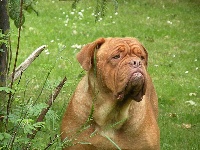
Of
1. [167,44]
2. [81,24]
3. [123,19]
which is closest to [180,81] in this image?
[167,44]

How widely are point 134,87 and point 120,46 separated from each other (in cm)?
38

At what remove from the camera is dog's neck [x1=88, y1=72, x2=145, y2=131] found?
4367mm

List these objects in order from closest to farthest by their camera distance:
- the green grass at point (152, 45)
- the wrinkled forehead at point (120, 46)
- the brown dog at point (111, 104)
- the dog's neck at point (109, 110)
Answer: the brown dog at point (111, 104), the wrinkled forehead at point (120, 46), the dog's neck at point (109, 110), the green grass at point (152, 45)

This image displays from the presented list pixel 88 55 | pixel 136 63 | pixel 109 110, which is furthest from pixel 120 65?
pixel 109 110

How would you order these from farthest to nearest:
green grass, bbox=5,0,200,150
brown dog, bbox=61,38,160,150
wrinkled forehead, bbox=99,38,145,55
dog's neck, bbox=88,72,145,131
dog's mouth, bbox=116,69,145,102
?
1. green grass, bbox=5,0,200,150
2. dog's neck, bbox=88,72,145,131
3. wrinkled forehead, bbox=99,38,145,55
4. brown dog, bbox=61,38,160,150
5. dog's mouth, bbox=116,69,145,102

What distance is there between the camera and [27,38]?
11547 mm

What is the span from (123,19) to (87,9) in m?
1.18

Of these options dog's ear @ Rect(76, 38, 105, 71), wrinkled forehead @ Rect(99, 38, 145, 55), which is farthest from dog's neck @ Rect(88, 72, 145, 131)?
wrinkled forehead @ Rect(99, 38, 145, 55)

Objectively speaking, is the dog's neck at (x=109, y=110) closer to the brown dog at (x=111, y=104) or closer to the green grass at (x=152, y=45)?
the brown dog at (x=111, y=104)

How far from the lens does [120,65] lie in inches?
160

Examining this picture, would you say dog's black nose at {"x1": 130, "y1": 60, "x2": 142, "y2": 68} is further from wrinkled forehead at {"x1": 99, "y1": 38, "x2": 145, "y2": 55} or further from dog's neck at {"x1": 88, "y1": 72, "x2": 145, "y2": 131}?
dog's neck at {"x1": 88, "y1": 72, "x2": 145, "y2": 131}

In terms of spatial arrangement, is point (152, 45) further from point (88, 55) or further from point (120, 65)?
point (120, 65)

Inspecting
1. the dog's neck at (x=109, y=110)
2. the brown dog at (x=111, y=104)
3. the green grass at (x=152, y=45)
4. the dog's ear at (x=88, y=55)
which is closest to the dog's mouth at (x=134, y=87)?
the brown dog at (x=111, y=104)

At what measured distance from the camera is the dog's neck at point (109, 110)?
4.37 m
